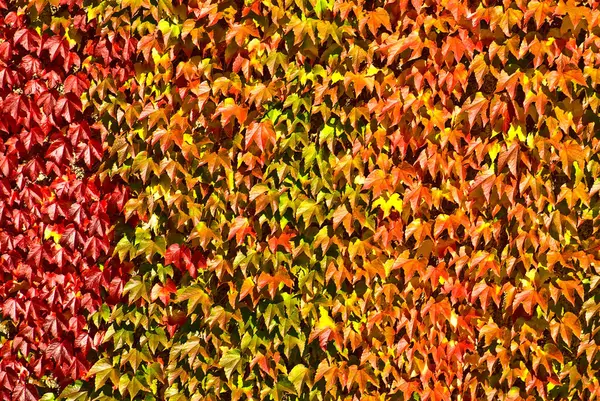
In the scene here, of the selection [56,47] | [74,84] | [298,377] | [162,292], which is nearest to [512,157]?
[298,377]

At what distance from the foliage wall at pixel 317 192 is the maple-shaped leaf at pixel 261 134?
10 millimetres

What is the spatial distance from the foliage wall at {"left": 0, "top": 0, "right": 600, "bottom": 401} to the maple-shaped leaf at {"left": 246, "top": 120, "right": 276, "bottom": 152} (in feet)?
0.03

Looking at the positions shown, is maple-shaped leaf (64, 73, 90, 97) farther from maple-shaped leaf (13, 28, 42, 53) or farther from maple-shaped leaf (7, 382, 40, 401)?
maple-shaped leaf (7, 382, 40, 401)

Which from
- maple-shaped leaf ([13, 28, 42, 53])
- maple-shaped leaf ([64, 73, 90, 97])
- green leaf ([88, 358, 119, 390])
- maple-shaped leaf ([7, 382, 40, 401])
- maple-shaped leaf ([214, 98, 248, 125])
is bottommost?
maple-shaped leaf ([7, 382, 40, 401])

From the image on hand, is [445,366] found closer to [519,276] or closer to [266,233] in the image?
[519,276]

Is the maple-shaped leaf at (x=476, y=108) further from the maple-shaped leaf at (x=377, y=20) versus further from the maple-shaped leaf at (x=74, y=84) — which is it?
the maple-shaped leaf at (x=74, y=84)

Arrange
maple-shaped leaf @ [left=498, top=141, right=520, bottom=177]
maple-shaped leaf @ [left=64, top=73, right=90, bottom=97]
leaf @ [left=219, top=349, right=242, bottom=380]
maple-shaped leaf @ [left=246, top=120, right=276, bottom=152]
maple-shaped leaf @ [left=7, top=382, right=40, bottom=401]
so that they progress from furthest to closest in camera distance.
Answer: maple-shaped leaf @ [left=7, top=382, right=40, bottom=401]
maple-shaped leaf @ [left=64, top=73, right=90, bottom=97]
leaf @ [left=219, top=349, right=242, bottom=380]
maple-shaped leaf @ [left=246, top=120, right=276, bottom=152]
maple-shaped leaf @ [left=498, top=141, right=520, bottom=177]

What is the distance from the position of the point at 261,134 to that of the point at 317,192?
0.34m

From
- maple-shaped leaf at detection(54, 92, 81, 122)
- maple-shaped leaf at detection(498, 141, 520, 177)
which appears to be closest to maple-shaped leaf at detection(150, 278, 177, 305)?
maple-shaped leaf at detection(54, 92, 81, 122)

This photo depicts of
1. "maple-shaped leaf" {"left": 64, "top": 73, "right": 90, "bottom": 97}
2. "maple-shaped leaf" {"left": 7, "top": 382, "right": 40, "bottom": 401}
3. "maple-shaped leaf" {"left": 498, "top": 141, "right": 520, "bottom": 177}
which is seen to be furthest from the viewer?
"maple-shaped leaf" {"left": 7, "top": 382, "right": 40, "bottom": 401}

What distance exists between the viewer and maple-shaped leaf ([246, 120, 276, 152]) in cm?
293

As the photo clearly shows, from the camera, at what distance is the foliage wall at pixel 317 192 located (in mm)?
2840

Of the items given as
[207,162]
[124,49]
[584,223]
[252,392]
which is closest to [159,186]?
[207,162]

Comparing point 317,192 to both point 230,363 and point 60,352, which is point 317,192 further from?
point 60,352
